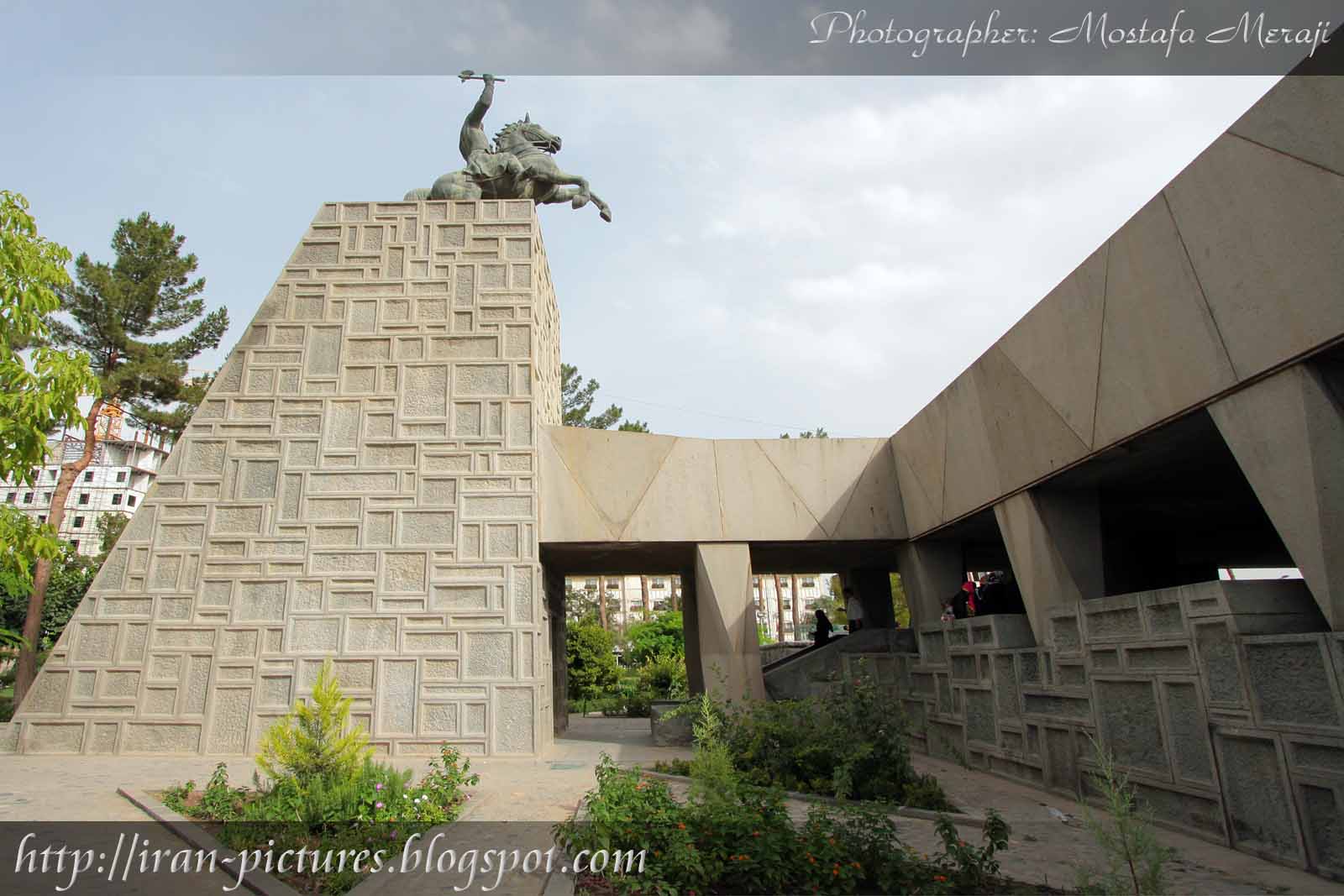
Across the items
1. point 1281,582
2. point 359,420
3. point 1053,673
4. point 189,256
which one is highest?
point 189,256

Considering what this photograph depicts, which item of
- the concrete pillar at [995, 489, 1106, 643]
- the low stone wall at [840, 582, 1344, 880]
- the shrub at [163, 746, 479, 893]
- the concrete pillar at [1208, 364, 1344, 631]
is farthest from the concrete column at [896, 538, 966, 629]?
the shrub at [163, 746, 479, 893]

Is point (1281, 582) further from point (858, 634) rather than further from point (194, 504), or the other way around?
point (194, 504)

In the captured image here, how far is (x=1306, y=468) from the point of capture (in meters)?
5.89

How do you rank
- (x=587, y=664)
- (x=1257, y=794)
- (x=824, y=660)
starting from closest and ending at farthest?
(x=1257, y=794) → (x=824, y=660) → (x=587, y=664)

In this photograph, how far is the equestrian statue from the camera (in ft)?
47.4

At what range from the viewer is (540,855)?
234 inches

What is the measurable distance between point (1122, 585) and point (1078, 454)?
7432 millimetres

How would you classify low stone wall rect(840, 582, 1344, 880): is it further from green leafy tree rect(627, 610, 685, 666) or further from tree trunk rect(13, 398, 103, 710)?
tree trunk rect(13, 398, 103, 710)

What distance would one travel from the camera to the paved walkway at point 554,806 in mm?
5500

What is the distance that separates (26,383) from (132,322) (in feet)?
54.7

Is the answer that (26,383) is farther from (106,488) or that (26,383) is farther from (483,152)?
(106,488)

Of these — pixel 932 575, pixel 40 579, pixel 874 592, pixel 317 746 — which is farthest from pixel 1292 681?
pixel 40 579

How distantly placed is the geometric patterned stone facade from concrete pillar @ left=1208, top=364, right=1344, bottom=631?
884 cm

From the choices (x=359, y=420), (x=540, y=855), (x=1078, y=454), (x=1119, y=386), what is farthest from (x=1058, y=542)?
(x=359, y=420)
